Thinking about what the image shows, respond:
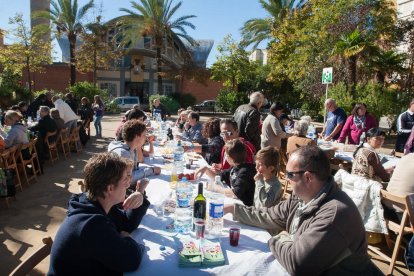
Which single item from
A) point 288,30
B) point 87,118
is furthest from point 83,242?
point 288,30

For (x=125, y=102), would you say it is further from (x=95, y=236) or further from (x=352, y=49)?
(x=95, y=236)

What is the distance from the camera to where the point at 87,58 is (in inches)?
1025

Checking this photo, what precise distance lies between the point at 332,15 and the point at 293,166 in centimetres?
1531

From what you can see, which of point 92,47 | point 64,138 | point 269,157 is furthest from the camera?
point 92,47

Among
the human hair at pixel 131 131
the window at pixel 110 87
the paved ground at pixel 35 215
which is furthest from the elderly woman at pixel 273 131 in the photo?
the window at pixel 110 87

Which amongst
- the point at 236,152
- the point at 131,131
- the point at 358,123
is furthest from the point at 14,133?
the point at 358,123

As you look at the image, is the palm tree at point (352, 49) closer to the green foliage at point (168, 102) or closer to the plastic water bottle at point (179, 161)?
the plastic water bottle at point (179, 161)

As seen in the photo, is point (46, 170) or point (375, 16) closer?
point (46, 170)

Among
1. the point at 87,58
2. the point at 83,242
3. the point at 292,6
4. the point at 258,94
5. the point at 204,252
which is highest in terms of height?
the point at 292,6

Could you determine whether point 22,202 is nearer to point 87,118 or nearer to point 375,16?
point 87,118

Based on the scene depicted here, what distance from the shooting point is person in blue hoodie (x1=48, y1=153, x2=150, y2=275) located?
1800 millimetres

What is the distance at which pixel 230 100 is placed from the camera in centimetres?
2766

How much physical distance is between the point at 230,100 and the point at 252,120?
71.9 feet

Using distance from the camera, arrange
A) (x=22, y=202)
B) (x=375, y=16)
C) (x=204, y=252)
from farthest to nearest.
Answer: (x=375, y=16), (x=22, y=202), (x=204, y=252)
